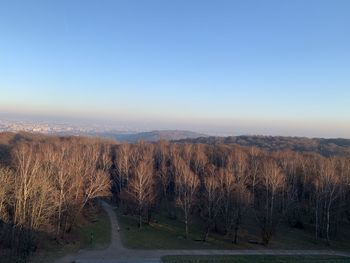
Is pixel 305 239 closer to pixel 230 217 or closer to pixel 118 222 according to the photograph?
pixel 230 217

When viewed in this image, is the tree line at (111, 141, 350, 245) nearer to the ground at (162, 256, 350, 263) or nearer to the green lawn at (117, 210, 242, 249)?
the green lawn at (117, 210, 242, 249)

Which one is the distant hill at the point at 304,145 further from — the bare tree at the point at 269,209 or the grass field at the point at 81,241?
the grass field at the point at 81,241

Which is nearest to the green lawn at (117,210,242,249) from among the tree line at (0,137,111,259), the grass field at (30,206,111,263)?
the grass field at (30,206,111,263)

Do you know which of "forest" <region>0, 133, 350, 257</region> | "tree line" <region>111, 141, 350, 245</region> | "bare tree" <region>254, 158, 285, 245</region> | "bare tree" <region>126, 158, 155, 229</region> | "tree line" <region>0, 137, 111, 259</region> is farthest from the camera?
"bare tree" <region>126, 158, 155, 229</region>

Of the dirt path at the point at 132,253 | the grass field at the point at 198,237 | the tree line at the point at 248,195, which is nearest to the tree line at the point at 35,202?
the dirt path at the point at 132,253

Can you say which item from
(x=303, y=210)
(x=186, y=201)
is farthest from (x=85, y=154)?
(x=303, y=210)
